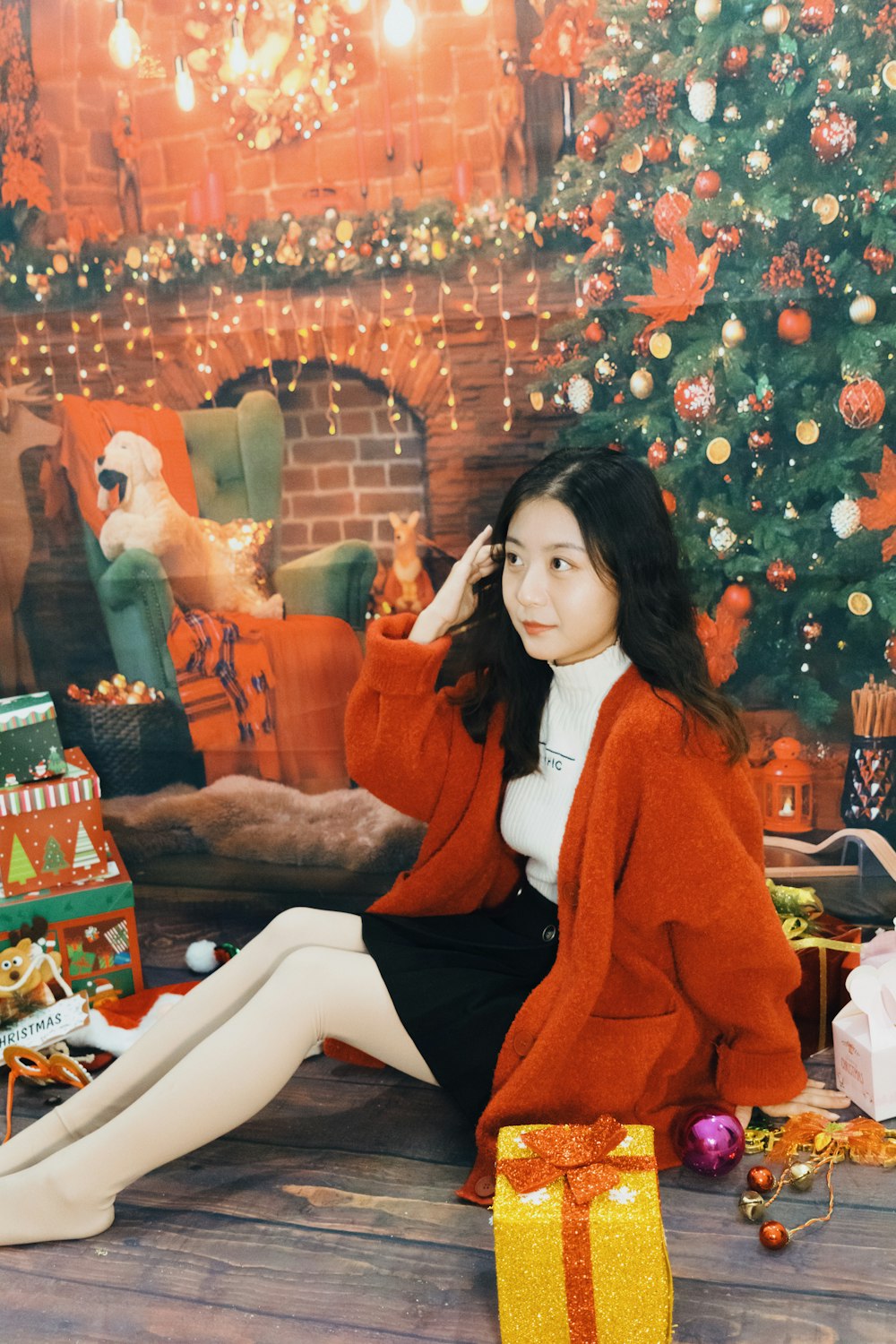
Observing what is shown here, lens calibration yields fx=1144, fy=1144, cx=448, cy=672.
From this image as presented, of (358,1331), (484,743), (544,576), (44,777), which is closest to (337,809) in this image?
(44,777)

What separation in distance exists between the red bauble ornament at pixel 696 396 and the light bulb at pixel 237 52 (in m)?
1.16

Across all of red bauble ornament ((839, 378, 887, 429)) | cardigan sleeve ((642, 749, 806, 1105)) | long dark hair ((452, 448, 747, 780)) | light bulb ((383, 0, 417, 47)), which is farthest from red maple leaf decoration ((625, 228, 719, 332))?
cardigan sleeve ((642, 749, 806, 1105))

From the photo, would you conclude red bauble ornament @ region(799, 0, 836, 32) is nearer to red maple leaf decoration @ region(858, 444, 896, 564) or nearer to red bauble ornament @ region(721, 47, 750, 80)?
red bauble ornament @ region(721, 47, 750, 80)

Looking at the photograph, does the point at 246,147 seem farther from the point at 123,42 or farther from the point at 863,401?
the point at 863,401

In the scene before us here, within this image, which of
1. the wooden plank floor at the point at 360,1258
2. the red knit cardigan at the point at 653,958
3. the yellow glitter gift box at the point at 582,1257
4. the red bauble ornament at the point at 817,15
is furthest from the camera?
the red bauble ornament at the point at 817,15

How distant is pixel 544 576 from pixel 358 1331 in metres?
1.10

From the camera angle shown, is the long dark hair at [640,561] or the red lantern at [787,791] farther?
the red lantern at [787,791]

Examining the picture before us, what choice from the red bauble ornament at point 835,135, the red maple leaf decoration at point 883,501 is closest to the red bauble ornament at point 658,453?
the red maple leaf decoration at point 883,501

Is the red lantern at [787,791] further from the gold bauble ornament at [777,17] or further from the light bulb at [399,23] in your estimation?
the light bulb at [399,23]

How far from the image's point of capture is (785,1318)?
5.03 ft

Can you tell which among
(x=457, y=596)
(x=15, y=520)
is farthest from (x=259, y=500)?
(x=457, y=596)

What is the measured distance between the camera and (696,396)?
229 cm

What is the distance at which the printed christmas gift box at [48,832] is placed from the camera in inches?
95.1

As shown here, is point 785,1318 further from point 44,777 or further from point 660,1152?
point 44,777
